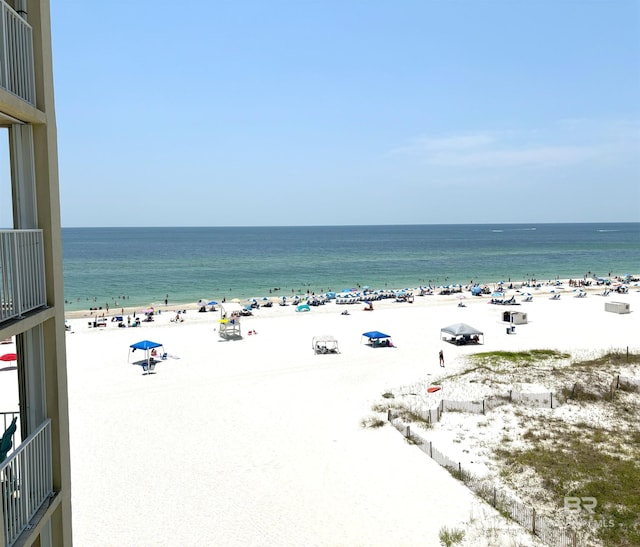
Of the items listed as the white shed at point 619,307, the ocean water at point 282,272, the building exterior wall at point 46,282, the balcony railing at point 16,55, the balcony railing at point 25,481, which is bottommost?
the ocean water at point 282,272

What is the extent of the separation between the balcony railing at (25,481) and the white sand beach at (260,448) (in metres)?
6.27

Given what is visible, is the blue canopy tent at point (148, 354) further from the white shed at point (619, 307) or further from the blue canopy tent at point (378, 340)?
the white shed at point (619, 307)

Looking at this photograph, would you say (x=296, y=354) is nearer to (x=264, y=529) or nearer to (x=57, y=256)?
(x=264, y=529)

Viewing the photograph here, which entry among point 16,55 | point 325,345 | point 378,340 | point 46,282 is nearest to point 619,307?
point 378,340

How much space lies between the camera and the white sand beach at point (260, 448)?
10.4 metres

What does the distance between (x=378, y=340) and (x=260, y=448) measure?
46.8 feet

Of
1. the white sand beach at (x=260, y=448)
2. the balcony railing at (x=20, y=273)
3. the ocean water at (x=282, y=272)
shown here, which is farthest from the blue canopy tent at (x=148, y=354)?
the ocean water at (x=282, y=272)

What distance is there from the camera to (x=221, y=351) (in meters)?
25.6

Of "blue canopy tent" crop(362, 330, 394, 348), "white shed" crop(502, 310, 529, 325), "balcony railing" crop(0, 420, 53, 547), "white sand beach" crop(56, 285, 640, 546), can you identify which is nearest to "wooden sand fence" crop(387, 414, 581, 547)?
"white sand beach" crop(56, 285, 640, 546)

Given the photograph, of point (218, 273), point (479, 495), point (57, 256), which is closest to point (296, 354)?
point (479, 495)

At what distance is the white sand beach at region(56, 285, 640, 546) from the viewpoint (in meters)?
10.4

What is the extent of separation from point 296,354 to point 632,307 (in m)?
27.3
